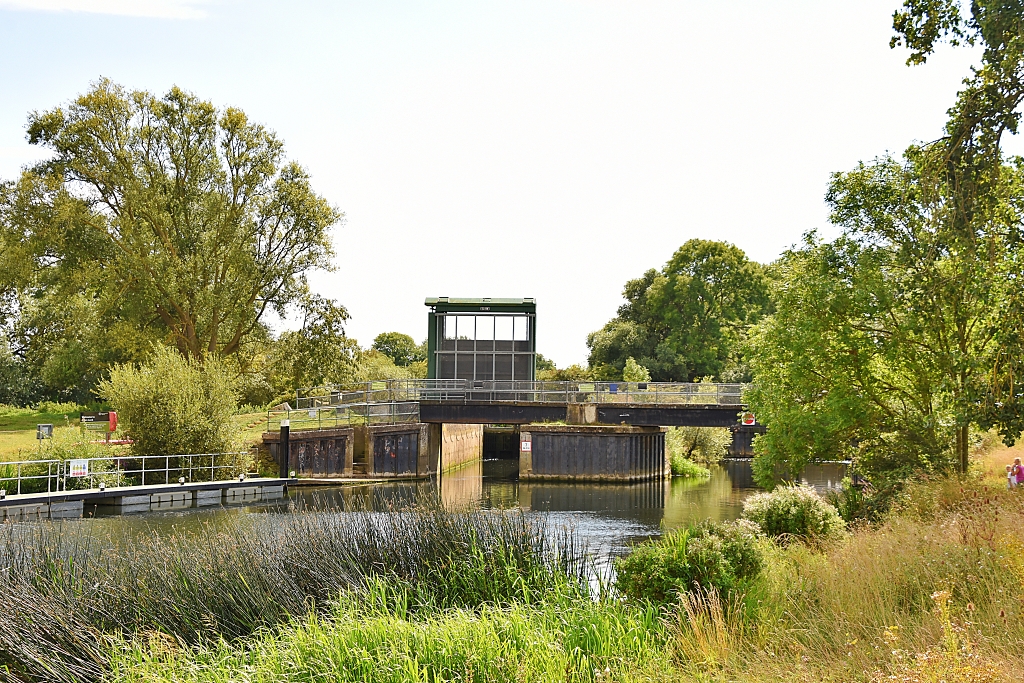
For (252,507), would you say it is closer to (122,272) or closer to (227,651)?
(122,272)

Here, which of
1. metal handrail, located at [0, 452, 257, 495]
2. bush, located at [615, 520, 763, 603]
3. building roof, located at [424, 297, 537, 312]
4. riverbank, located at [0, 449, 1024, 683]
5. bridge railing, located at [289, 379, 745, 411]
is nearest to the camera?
riverbank, located at [0, 449, 1024, 683]

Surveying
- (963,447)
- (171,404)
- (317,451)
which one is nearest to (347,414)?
(317,451)

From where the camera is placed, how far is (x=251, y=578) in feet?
37.5

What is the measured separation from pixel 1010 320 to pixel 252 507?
24.1 metres

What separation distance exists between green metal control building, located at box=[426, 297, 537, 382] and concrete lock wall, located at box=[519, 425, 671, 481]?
4521 millimetres

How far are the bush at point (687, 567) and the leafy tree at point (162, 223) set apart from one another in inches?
1331

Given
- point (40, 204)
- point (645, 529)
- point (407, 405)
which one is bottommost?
point (645, 529)

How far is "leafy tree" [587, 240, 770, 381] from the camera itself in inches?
2771

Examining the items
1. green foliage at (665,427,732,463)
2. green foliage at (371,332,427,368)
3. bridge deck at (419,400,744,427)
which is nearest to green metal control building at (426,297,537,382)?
bridge deck at (419,400,744,427)

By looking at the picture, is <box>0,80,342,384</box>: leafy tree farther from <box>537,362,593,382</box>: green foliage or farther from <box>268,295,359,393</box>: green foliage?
<box>537,362,593,382</box>: green foliage

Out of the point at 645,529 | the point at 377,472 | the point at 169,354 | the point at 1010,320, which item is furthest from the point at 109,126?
the point at 1010,320

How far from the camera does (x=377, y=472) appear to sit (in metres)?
42.4

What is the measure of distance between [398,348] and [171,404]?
75.9 m

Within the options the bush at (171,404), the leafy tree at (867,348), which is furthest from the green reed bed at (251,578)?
the bush at (171,404)
